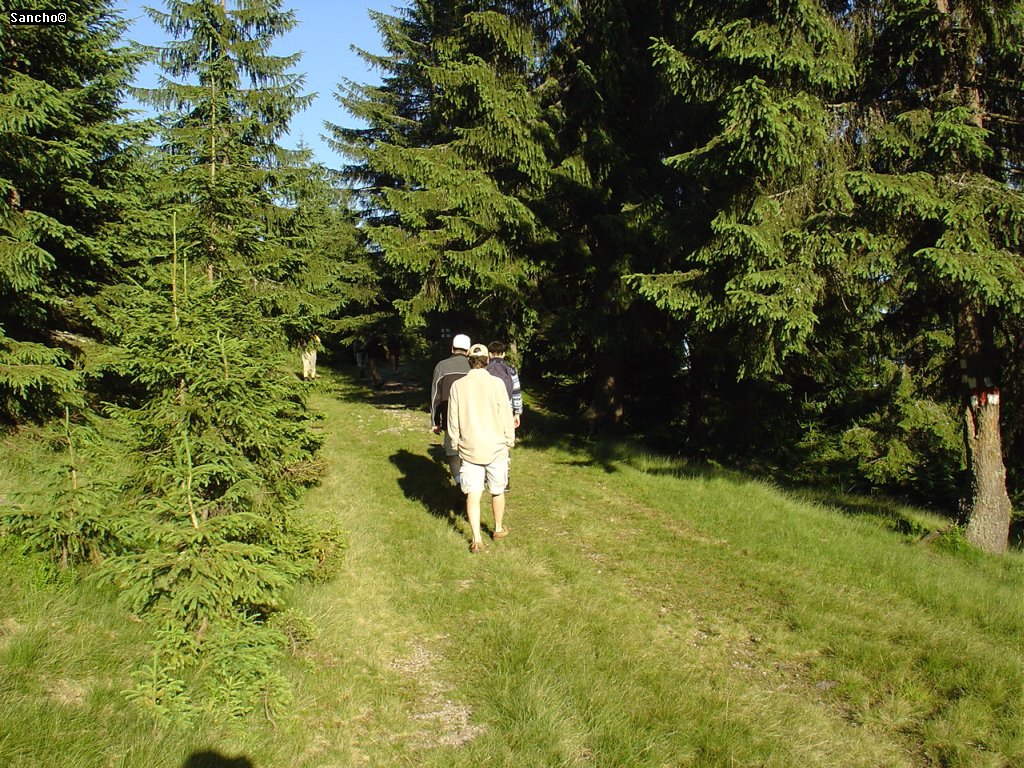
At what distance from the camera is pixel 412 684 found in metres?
4.15

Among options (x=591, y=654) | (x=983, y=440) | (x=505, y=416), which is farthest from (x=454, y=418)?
(x=983, y=440)

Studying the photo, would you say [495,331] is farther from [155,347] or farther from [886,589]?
[155,347]

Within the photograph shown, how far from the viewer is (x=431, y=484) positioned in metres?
9.13

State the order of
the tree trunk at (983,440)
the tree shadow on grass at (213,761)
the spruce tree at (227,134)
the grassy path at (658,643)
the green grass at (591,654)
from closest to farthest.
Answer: the tree shadow on grass at (213,761) → the green grass at (591,654) → the grassy path at (658,643) → the spruce tree at (227,134) → the tree trunk at (983,440)

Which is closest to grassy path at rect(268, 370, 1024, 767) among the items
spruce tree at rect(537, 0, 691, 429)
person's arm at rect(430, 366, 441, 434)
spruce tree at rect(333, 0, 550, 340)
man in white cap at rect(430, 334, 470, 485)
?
person's arm at rect(430, 366, 441, 434)

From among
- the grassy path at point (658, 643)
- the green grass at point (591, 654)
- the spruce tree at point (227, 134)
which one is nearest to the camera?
the green grass at point (591, 654)

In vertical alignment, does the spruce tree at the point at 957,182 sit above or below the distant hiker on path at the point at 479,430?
above

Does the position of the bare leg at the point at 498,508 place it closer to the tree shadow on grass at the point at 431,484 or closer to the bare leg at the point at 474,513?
the bare leg at the point at 474,513

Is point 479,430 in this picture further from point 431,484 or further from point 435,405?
point 431,484

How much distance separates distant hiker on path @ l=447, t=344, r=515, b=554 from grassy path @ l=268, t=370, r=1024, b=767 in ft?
1.98

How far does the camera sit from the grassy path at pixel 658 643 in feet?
11.8

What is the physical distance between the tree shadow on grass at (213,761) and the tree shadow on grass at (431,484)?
4.11m

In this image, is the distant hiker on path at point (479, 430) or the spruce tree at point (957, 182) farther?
the spruce tree at point (957, 182)

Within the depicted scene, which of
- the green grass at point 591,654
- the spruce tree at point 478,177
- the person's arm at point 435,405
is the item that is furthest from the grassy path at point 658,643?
the spruce tree at point 478,177
